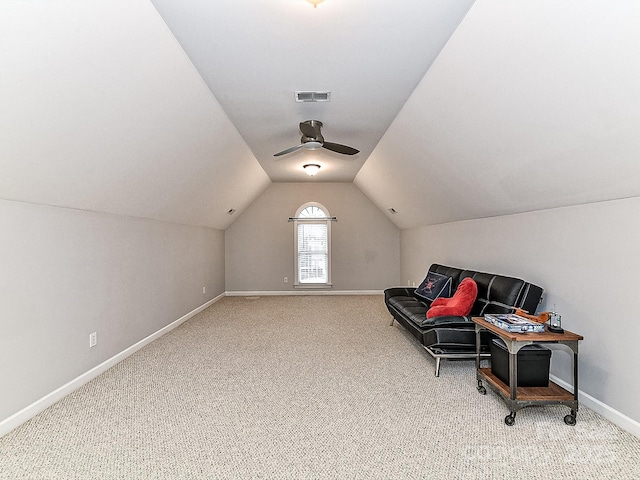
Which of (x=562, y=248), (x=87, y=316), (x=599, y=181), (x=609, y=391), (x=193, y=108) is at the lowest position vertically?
(x=609, y=391)

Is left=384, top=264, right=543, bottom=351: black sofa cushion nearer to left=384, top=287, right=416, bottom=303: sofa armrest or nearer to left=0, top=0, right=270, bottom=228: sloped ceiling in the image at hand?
left=384, top=287, right=416, bottom=303: sofa armrest

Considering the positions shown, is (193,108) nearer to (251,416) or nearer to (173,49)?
(173,49)

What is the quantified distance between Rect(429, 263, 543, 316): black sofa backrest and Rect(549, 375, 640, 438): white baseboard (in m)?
0.71

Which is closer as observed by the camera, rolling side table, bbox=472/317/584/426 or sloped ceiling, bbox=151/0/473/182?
sloped ceiling, bbox=151/0/473/182

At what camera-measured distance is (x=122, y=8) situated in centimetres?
206

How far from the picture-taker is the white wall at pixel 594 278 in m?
2.54

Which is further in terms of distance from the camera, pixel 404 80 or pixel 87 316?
pixel 87 316

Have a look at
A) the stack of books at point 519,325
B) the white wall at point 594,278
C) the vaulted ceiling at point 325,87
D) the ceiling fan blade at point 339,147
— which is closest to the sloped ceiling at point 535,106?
the vaulted ceiling at point 325,87

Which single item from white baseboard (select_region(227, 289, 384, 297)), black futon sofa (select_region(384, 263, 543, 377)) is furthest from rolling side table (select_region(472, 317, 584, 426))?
white baseboard (select_region(227, 289, 384, 297))

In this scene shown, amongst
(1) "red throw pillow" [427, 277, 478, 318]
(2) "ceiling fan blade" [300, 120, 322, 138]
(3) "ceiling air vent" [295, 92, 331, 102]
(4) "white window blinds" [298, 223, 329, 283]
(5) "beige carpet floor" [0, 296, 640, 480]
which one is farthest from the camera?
(4) "white window blinds" [298, 223, 329, 283]

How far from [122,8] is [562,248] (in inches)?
138

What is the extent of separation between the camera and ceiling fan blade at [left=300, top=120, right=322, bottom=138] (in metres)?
4.04

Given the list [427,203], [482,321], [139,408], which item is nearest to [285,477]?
[139,408]

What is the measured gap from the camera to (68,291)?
128 inches
